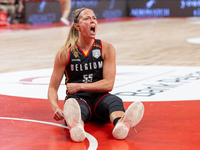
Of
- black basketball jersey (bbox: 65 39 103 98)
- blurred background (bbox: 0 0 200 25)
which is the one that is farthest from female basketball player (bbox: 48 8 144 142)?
blurred background (bbox: 0 0 200 25)

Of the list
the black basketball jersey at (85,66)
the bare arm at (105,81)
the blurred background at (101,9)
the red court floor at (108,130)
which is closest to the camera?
the red court floor at (108,130)

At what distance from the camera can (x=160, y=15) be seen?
21.9 m

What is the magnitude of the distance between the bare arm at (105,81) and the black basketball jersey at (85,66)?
0.05 metres

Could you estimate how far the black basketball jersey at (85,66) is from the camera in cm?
316

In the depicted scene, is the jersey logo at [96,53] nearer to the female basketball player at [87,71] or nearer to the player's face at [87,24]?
the female basketball player at [87,71]

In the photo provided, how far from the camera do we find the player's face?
3.10 m

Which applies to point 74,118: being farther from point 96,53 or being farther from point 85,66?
point 96,53

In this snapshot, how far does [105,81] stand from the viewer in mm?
3139

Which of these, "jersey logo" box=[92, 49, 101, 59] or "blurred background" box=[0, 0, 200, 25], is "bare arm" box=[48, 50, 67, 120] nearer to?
"jersey logo" box=[92, 49, 101, 59]

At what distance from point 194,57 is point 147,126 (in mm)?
4548

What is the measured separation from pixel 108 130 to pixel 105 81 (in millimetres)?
410

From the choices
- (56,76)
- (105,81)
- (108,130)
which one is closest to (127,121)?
(108,130)

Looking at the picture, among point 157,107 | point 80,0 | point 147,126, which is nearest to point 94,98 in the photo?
point 147,126

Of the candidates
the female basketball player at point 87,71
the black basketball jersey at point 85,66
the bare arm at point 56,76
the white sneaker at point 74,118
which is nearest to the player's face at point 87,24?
the female basketball player at point 87,71
